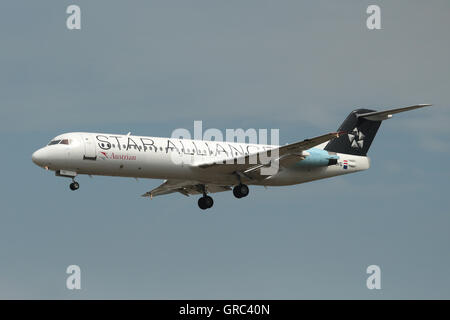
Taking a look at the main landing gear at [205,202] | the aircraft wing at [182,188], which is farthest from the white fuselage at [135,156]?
the main landing gear at [205,202]

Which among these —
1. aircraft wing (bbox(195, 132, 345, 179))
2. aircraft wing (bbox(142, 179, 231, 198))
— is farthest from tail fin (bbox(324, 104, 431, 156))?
aircraft wing (bbox(142, 179, 231, 198))

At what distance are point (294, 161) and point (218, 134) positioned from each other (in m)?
4.87

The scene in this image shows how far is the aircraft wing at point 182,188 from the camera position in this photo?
176ft

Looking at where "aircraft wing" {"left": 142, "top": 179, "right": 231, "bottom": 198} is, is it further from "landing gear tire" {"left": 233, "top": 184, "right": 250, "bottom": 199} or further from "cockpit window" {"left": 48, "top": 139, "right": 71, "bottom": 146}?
"cockpit window" {"left": 48, "top": 139, "right": 71, "bottom": 146}

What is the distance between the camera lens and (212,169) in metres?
50.1

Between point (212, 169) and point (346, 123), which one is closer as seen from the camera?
point (212, 169)

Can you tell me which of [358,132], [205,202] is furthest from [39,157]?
[358,132]

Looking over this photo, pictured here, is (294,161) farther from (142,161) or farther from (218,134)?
(142,161)

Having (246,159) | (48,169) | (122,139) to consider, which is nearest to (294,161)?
(246,159)

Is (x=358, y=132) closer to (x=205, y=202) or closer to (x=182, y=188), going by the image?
(x=205, y=202)

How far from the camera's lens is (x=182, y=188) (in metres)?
54.8

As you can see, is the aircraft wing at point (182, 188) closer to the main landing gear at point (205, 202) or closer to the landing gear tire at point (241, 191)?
the main landing gear at point (205, 202)

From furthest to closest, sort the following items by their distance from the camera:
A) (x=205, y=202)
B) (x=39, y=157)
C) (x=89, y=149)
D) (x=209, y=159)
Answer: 1. (x=205, y=202)
2. (x=209, y=159)
3. (x=89, y=149)
4. (x=39, y=157)

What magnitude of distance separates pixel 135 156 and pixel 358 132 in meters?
15.5
